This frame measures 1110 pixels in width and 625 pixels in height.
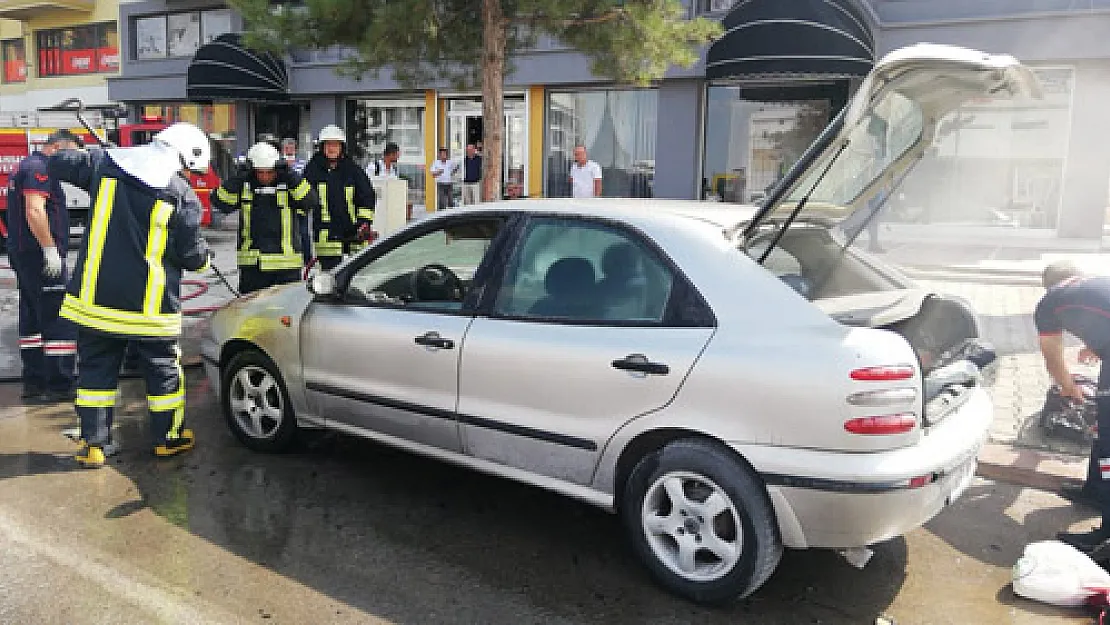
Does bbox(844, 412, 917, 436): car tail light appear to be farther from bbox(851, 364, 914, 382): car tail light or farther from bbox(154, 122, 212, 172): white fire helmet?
bbox(154, 122, 212, 172): white fire helmet

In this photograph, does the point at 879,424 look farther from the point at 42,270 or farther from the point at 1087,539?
the point at 42,270

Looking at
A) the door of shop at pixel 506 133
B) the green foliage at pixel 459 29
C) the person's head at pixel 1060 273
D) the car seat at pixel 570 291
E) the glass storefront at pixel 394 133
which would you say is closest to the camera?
the car seat at pixel 570 291

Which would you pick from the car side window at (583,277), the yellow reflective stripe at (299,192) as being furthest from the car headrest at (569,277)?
the yellow reflective stripe at (299,192)

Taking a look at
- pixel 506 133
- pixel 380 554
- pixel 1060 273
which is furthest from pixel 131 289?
pixel 506 133

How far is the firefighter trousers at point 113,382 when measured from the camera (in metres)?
4.51

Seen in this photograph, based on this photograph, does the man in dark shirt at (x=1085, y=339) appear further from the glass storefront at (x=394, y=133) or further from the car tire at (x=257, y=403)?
the glass storefront at (x=394, y=133)

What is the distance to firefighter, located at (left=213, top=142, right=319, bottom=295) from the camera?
620cm

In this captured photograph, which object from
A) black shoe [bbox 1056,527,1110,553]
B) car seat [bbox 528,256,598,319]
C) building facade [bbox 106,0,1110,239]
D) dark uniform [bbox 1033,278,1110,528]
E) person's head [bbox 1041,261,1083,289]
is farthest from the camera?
building facade [bbox 106,0,1110,239]

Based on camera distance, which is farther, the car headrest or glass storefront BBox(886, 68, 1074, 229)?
glass storefront BBox(886, 68, 1074, 229)

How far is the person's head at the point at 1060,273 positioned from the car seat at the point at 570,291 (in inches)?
101

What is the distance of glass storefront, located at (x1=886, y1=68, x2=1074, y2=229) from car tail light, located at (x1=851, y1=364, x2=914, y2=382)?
34.4ft

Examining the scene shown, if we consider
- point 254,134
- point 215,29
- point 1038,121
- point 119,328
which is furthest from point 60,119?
point 1038,121

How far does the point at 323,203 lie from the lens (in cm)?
718

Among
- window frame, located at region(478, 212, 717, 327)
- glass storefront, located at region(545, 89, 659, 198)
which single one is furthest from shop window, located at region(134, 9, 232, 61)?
window frame, located at region(478, 212, 717, 327)
